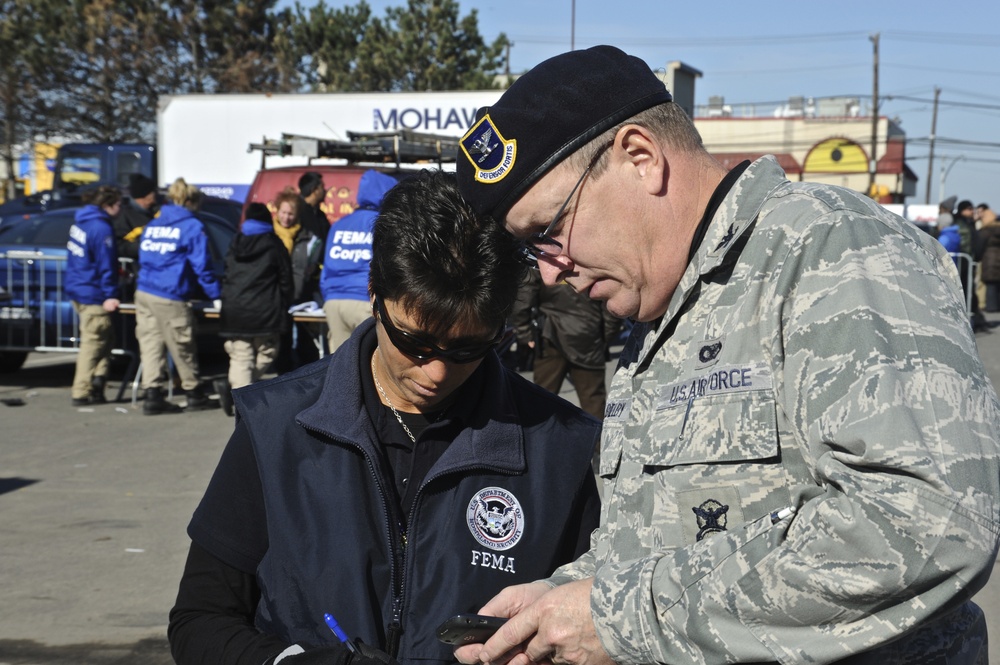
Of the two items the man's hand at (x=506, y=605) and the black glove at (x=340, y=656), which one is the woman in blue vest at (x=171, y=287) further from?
the man's hand at (x=506, y=605)

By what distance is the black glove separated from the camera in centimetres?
195

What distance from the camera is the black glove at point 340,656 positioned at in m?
1.95

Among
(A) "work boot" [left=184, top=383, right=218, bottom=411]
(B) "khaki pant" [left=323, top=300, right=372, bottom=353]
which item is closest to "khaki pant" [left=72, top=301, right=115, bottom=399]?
(A) "work boot" [left=184, top=383, right=218, bottom=411]

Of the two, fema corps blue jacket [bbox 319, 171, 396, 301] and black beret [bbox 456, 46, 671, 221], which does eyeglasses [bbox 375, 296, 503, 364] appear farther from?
fema corps blue jacket [bbox 319, 171, 396, 301]

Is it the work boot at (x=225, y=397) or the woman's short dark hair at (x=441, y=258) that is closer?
the woman's short dark hair at (x=441, y=258)

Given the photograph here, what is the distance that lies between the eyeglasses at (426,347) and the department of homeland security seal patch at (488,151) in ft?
1.77

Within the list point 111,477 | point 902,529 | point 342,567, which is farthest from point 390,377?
point 111,477

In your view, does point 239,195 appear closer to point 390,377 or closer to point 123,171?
point 123,171

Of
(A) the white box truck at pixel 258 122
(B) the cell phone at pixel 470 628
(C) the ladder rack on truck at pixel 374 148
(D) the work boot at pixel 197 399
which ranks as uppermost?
(A) the white box truck at pixel 258 122

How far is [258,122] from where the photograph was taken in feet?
62.1

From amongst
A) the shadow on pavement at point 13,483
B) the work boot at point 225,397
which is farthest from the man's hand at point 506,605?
the work boot at point 225,397

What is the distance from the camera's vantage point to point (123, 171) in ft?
73.9

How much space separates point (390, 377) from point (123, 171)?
2171 centimetres

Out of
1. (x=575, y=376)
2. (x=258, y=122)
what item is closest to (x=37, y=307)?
(x=575, y=376)
